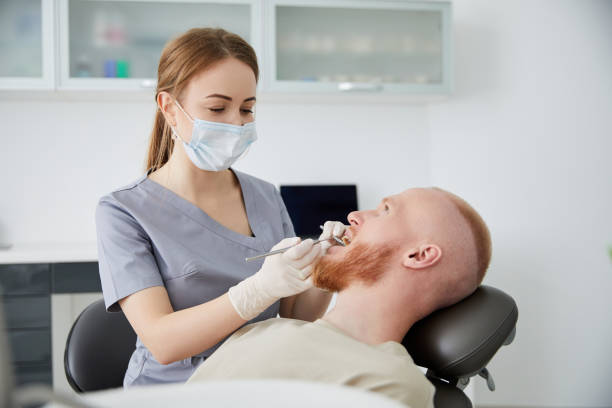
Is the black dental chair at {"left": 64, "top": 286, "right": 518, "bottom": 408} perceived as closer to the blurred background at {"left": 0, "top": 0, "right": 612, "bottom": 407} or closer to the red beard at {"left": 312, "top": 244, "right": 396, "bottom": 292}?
the red beard at {"left": 312, "top": 244, "right": 396, "bottom": 292}

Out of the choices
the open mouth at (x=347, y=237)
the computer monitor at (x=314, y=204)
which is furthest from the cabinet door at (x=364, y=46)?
the open mouth at (x=347, y=237)

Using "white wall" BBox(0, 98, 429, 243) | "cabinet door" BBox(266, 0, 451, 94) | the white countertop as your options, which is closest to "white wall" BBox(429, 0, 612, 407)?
"cabinet door" BBox(266, 0, 451, 94)

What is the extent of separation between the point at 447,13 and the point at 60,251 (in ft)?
7.01

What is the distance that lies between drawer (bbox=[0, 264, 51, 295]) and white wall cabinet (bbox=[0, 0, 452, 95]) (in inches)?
31.6

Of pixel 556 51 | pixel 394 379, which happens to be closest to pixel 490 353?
pixel 394 379

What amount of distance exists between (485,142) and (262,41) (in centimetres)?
126

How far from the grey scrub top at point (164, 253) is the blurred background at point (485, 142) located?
1.39 meters

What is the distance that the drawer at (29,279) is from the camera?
2.29 metres

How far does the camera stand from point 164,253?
4.01 feet

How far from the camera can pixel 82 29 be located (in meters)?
2.46

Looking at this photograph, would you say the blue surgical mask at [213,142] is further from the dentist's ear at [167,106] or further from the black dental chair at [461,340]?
the black dental chair at [461,340]

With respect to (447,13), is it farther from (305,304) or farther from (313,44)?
(305,304)

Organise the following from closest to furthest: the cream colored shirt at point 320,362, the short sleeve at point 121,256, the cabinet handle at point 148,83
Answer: the cream colored shirt at point 320,362 → the short sleeve at point 121,256 → the cabinet handle at point 148,83

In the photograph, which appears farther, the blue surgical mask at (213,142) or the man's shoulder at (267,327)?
the blue surgical mask at (213,142)
